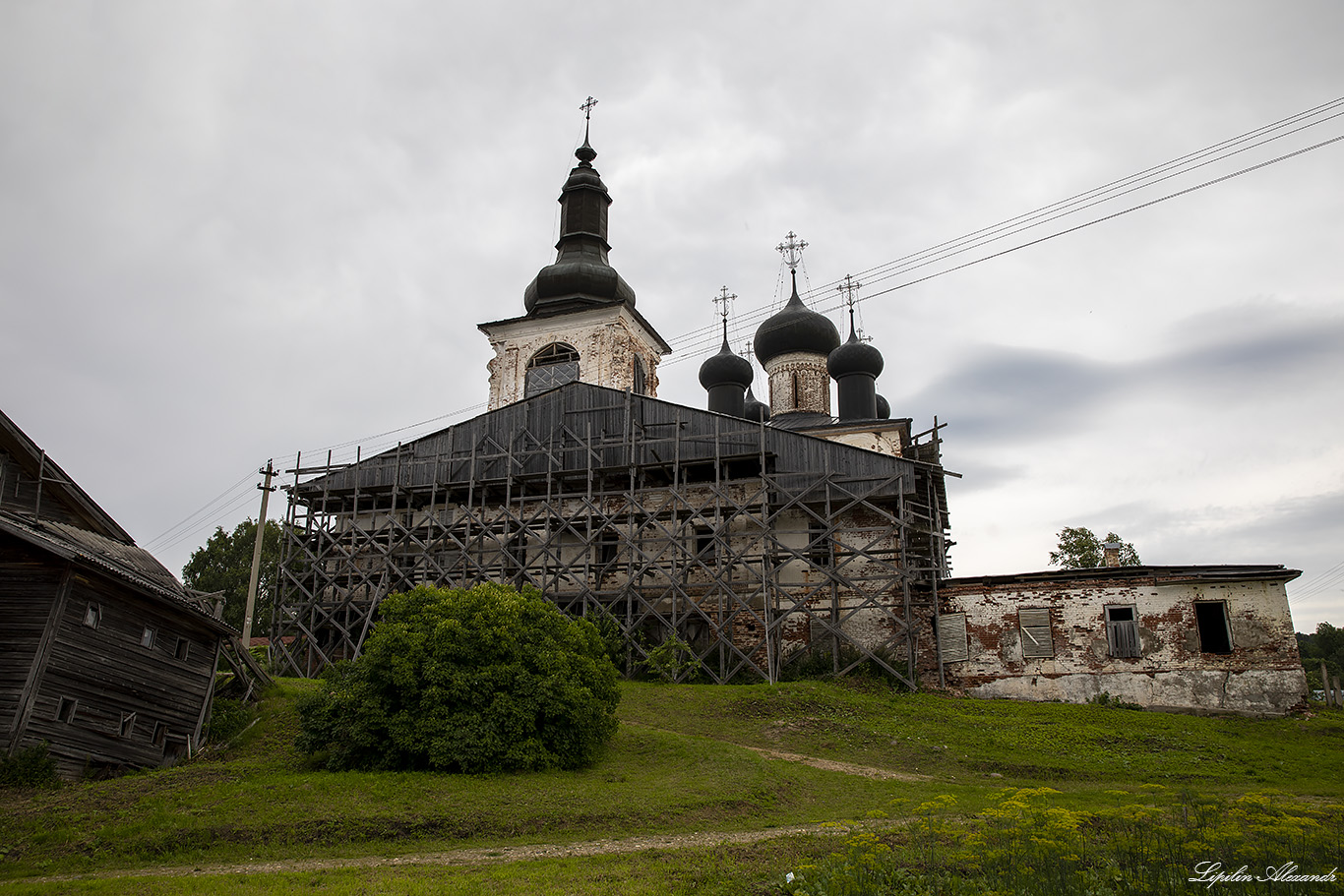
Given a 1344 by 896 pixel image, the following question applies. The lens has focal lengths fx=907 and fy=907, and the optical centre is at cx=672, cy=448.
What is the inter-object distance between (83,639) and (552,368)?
→ 20848 millimetres

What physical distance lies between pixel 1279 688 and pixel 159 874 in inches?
804

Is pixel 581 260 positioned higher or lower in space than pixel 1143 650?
higher

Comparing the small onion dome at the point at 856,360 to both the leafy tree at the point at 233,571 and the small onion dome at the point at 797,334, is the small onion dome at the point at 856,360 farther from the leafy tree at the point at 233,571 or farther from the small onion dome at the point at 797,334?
the leafy tree at the point at 233,571

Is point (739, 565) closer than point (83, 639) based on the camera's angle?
No

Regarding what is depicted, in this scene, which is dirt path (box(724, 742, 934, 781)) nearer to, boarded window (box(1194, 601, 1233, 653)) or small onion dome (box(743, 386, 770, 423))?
boarded window (box(1194, 601, 1233, 653))

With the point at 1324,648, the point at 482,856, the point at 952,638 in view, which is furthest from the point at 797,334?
the point at 1324,648

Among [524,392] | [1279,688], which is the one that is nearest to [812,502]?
[1279,688]

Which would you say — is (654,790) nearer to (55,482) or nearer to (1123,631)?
(55,482)

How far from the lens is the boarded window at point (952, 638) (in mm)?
21828

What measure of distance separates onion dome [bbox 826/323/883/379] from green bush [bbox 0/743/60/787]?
1021 inches

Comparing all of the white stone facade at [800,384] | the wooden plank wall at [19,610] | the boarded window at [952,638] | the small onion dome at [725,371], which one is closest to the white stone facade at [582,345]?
the small onion dome at [725,371]

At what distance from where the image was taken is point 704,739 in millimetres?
15906

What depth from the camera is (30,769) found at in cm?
1259

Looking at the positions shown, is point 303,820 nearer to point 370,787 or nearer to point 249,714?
point 370,787
